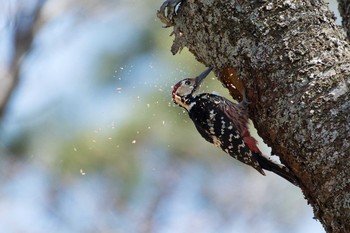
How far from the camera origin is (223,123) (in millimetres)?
3549

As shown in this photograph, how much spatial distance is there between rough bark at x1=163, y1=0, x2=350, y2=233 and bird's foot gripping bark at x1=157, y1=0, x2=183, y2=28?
113 millimetres

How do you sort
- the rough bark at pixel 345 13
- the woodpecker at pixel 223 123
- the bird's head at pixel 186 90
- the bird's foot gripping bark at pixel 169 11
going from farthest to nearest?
the bird's head at pixel 186 90 → the woodpecker at pixel 223 123 → the rough bark at pixel 345 13 → the bird's foot gripping bark at pixel 169 11

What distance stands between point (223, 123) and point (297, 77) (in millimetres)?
1189

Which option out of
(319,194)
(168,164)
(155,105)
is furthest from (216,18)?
(168,164)

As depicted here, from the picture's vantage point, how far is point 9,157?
612cm

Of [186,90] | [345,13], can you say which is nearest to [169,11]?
[345,13]

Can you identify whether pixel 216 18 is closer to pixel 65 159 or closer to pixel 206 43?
pixel 206 43

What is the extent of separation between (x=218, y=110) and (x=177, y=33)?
2.64ft

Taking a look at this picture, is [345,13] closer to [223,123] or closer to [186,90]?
[223,123]

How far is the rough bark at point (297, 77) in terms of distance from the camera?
219cm

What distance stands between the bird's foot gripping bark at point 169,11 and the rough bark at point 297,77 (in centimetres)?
11

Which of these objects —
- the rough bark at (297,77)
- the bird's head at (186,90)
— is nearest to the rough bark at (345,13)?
the rough bark at (297,77)

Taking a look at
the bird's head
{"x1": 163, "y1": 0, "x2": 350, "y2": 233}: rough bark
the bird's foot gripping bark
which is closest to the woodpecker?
the bird's head

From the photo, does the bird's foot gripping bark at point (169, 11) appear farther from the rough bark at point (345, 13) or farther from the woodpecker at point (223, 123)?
the rough bark at point (345, 13)
